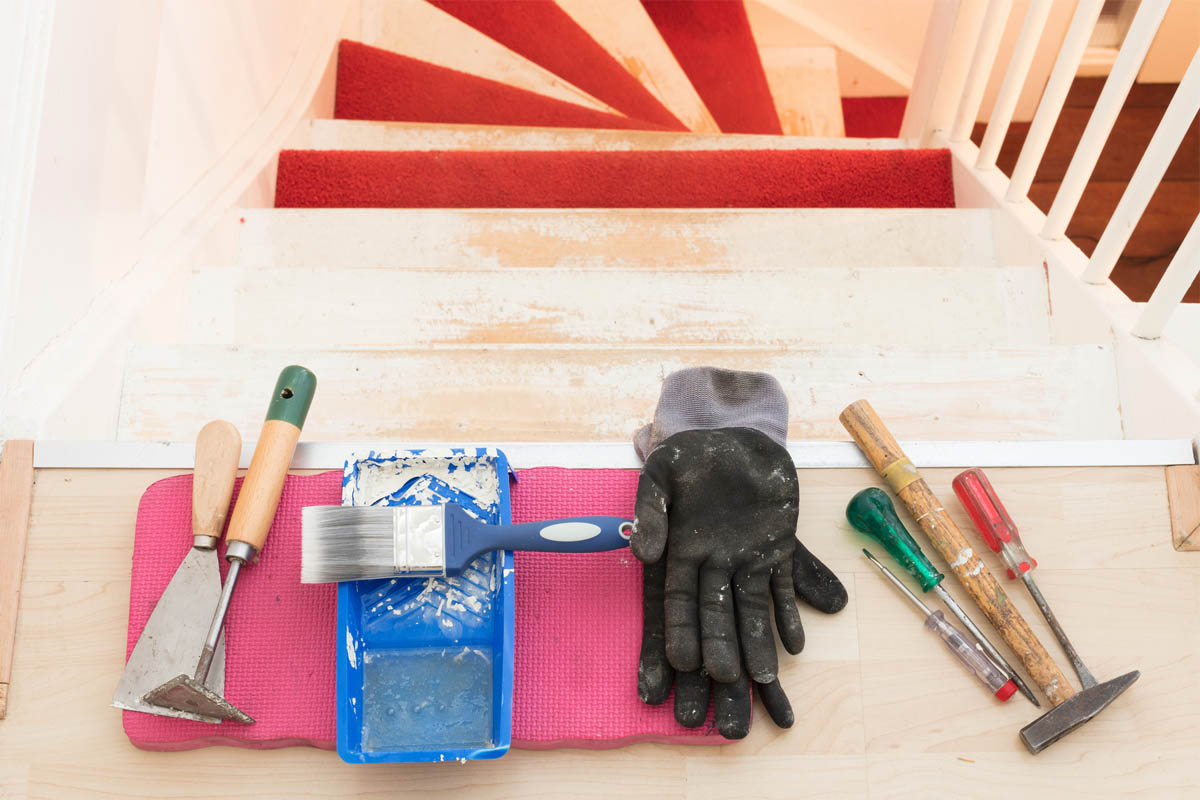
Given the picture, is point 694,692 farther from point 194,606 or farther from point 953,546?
point 194,606

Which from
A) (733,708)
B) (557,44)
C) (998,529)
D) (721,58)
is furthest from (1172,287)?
(721,58)

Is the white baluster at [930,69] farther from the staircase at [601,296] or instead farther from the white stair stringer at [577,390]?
the white stair stringer at [577,390]

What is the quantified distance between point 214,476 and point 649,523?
17.1 inches

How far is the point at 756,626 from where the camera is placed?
0.83m

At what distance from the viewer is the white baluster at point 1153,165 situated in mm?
965

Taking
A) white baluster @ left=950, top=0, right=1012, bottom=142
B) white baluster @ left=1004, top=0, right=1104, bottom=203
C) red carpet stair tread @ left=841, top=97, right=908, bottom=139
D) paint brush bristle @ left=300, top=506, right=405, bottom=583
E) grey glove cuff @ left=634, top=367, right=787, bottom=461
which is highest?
red carpet stair tread @ left=841, top=97, right=908, bottom=139

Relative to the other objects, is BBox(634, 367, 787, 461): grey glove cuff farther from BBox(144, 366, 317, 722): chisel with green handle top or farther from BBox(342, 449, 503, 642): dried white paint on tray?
BBox(144, 366, 317, 722): chisel with green handle top

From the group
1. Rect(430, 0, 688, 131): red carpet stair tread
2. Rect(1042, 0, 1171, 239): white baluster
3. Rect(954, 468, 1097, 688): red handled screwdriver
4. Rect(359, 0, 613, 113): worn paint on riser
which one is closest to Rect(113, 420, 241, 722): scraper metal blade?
Rect(954, 468, 1097, 688): red handled screwdriver

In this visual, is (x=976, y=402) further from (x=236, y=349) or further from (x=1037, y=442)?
(x=236, y=349)

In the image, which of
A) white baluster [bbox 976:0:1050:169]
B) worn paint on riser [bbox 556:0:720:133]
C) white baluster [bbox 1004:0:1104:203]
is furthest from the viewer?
worn paint on riser [bbox 556:0:720:133]

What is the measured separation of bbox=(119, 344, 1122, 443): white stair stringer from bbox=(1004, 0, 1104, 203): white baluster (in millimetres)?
373

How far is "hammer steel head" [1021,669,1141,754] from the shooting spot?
0.83 meters

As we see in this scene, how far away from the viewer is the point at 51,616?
0.88 metres

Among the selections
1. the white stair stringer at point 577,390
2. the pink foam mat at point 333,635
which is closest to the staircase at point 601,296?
the white stair stringer at point 577,390
